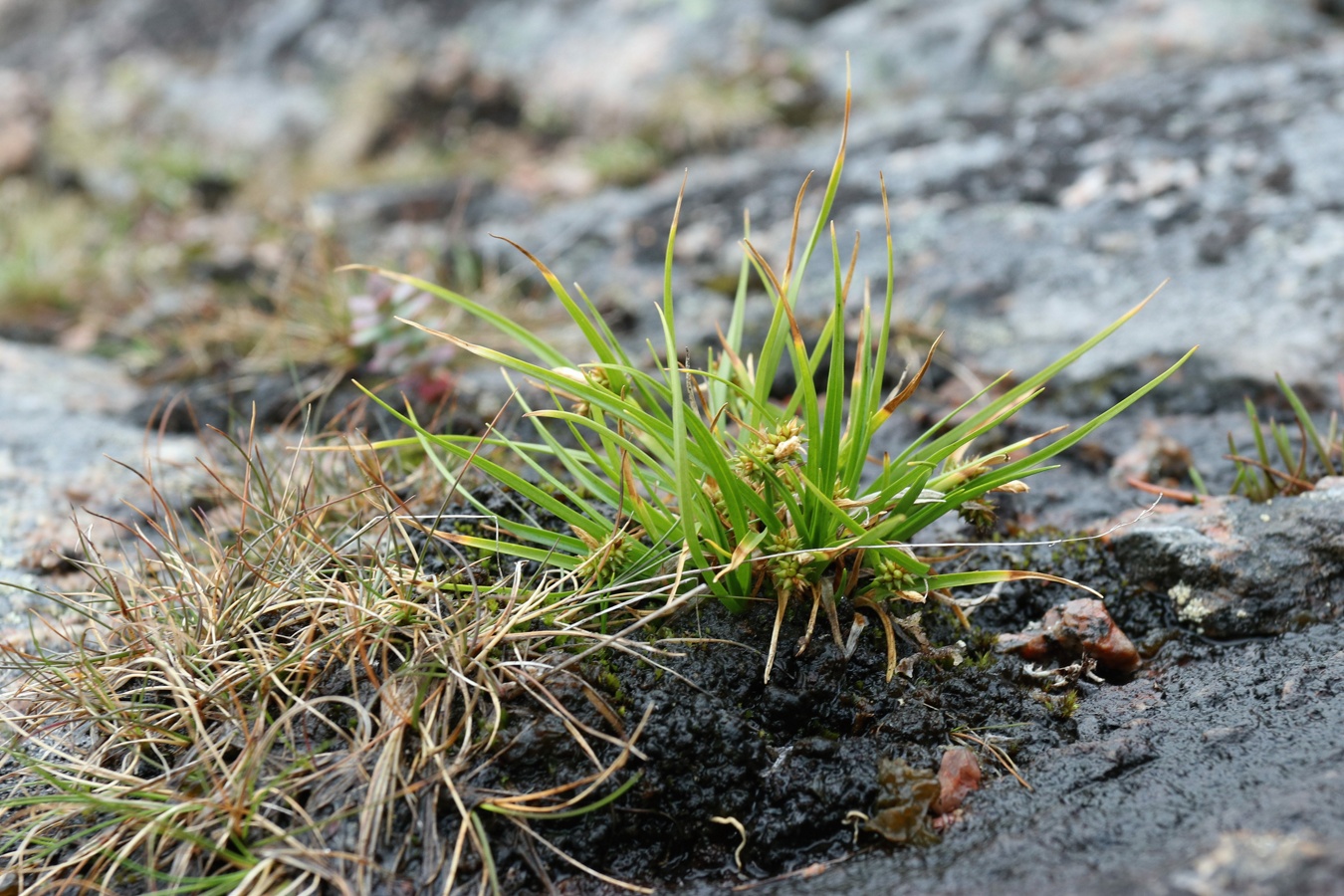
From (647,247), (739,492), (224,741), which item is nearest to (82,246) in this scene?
(647,247)

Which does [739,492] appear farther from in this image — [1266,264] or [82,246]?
[82,246]

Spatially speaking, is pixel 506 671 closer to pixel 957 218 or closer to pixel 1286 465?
pixel 1286 465

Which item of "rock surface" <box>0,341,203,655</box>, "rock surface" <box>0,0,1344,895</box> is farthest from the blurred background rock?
"rock surface" <box>0,341,203,655</box>

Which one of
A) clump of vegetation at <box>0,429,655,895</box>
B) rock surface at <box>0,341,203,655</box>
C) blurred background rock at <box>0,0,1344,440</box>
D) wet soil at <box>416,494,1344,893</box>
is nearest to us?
wet soil at <box>416,494,1344,893</box>

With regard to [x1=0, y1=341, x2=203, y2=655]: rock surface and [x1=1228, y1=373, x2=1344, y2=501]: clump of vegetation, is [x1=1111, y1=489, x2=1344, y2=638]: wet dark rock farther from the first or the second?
[x1=0, y1=341, x2=203, y2=655]: rock surface

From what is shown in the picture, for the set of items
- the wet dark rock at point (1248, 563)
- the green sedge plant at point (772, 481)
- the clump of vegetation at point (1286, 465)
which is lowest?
the wet dark rock at point (1248, 563)

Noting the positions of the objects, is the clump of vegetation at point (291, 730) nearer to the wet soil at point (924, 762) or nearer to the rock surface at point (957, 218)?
the wet soil at point (924, 762)

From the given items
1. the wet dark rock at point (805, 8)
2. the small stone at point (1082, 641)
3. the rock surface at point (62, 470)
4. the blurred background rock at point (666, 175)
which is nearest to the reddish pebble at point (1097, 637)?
the small stone at point (1082, 641)
